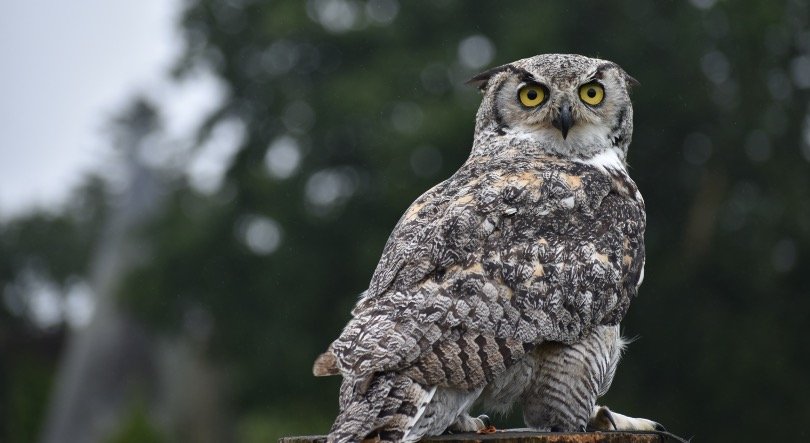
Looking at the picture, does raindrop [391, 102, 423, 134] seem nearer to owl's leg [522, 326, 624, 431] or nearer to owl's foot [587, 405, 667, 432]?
owl's foot [587, 405, 667, 432]

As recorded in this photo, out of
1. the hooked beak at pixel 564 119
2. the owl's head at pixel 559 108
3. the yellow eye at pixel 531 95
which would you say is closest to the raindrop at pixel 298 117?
the owl's head at pixel 559 108

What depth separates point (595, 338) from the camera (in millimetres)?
5105

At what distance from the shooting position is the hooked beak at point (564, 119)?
557 centimetres

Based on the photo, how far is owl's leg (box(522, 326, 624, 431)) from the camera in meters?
5.00

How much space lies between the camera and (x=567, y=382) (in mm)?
4984

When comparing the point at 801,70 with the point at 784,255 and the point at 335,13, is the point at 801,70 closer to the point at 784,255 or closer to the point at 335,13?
the point at 784,255

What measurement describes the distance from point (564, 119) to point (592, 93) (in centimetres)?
31

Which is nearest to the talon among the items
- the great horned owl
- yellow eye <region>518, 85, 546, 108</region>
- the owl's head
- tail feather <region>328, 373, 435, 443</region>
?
the great horned owl

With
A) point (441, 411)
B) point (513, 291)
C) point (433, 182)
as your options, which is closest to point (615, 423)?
point (513, 291)

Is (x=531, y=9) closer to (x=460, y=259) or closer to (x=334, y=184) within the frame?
(x=334, y=184)

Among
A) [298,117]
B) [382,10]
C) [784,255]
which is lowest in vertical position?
[784,255]

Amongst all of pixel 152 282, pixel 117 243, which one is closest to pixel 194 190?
pixel 152 282

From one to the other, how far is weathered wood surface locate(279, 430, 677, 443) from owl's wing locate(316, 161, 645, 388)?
20 cm

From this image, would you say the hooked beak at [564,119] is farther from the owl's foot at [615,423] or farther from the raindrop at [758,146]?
the raindrop at [758,146]
